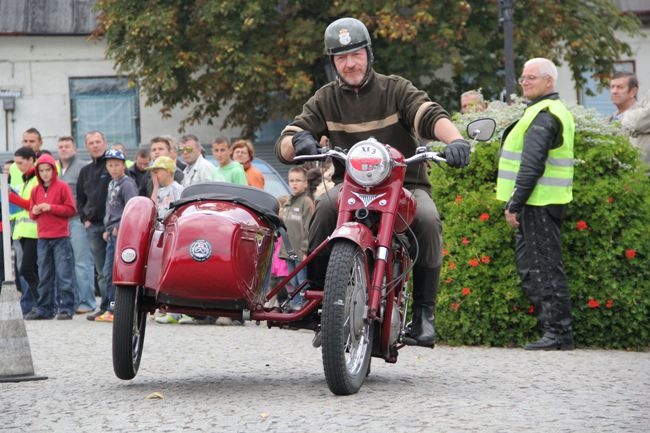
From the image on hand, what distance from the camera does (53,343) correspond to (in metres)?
12.1

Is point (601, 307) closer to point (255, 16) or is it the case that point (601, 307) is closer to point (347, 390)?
point (347, 390)

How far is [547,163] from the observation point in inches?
433

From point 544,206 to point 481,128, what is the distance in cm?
313

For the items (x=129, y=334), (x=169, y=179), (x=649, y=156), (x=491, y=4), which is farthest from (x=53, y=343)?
(x=491, y=4)

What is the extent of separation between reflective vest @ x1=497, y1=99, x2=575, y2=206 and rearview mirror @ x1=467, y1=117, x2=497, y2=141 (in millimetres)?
3044

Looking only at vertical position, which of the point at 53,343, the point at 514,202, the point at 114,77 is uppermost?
the point at 114,77

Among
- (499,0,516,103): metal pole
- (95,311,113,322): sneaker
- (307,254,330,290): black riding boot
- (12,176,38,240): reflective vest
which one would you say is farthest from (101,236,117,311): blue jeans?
(499,0,516,103): metal pole

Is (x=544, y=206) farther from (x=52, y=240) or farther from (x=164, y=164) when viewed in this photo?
(x=52, y=240)

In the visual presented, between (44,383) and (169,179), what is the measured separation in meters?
6.29

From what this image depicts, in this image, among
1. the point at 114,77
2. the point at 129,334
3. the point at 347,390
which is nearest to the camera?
the point at 347,390

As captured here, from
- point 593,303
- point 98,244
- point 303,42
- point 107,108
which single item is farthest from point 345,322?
point 107,108

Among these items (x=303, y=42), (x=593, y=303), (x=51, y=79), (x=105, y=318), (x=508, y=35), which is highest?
(x=303, y=42)

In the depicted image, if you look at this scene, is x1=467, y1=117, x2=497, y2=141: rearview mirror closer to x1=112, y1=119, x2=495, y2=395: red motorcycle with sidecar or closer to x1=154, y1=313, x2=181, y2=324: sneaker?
x1=112, y1=119, x2=495, y2=395: red motorcycle with sidecar

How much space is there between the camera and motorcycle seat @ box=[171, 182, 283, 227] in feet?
26.8
